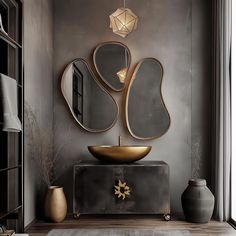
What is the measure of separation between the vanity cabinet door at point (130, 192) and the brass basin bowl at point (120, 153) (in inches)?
5.9

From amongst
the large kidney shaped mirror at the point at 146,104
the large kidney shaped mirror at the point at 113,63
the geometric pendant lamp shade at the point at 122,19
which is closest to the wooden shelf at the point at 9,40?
the geometric pendant lamp shade at the point at 122,19

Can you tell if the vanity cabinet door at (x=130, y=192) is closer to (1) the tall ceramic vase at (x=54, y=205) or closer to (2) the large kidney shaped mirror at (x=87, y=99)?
(1) the tall ceramic vase at (x=54, y=205)

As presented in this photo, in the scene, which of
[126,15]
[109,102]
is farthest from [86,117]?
[126,15]

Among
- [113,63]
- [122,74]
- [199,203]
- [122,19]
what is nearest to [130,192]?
[199,203]

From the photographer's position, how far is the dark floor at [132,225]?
3.72 m

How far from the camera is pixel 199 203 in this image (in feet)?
13.0

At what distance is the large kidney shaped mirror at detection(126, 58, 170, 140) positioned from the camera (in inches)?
184

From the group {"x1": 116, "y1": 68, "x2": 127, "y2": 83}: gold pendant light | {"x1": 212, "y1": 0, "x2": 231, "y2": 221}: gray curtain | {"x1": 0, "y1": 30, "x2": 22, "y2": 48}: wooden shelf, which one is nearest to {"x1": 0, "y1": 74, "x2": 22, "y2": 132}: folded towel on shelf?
{"x1": 0, "y1": 30, "x2": 22, "y2": 48}: wooden shelf

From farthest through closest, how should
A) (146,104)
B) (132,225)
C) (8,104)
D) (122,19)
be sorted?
(146,104), (122,19), (132,225), (8,104)

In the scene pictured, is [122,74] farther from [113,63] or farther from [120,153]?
[120,153]

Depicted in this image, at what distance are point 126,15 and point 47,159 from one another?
1.90 meters

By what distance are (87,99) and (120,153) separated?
95 centimetres

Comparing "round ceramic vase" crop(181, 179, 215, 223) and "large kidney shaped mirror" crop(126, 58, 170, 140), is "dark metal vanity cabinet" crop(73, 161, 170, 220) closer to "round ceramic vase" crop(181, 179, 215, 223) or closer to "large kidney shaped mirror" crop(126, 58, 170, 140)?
"round ceramic vase" crop(181, 179, 215, 223)

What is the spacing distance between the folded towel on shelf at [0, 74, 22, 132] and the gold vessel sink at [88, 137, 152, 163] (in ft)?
4.34
